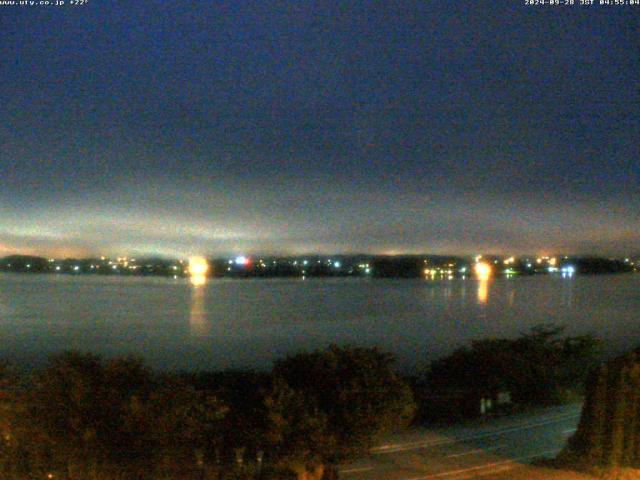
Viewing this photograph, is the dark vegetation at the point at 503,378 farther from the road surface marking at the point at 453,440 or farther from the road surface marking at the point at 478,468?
the road surface marking at the point at 478,468

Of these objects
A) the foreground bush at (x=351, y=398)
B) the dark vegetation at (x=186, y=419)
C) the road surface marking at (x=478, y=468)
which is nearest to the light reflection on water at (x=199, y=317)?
the road surface marking at (x=478, y=468)

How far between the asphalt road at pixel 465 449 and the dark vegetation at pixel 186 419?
1.50 m

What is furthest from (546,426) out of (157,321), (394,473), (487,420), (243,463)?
(157,321)

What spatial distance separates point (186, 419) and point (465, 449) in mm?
5660

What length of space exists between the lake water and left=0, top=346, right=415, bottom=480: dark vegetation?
23.1m

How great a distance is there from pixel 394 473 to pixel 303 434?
2477 millimetres

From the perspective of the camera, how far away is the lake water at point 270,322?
49938mm

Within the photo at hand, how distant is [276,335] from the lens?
58.9m

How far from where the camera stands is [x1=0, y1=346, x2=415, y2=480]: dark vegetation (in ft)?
24.8

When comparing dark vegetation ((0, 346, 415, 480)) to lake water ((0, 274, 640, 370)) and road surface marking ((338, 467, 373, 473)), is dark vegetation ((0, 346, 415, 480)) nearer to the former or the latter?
road surface marking ((338, 467, 373, 473))

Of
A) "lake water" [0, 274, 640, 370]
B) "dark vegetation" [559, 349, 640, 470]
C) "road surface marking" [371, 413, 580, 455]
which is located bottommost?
"lake water" [0, 274, 640, 370]

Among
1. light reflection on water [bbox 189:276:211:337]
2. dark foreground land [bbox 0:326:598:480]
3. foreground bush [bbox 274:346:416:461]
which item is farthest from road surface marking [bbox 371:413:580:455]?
light reflection on water [bbox 189:276:211:337]

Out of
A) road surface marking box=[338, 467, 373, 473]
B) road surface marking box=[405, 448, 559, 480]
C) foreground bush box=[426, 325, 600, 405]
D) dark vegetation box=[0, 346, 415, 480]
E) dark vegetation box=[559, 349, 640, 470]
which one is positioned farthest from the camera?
foreground bush box=[426, 325, 600, 405]

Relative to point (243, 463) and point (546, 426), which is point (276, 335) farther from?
point (243, 463)
